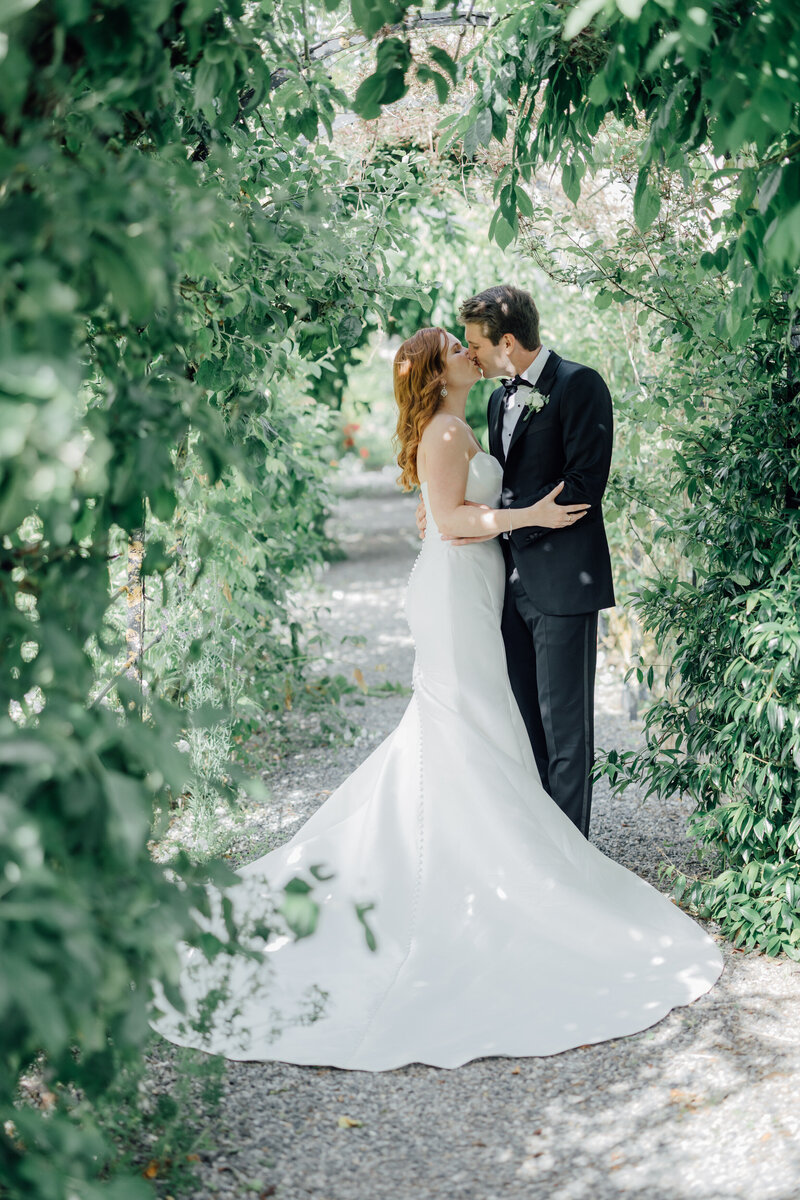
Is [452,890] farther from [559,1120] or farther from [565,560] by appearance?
[565,560]

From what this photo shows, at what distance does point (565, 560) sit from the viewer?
3.58 meters

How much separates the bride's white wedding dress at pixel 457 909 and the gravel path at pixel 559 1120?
0.28 ft

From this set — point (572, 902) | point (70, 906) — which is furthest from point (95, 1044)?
point (572, 902)

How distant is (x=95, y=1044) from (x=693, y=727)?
2448 mm

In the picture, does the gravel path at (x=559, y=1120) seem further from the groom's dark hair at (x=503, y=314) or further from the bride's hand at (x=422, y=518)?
the groom's dark hair at (x=503, y=314)

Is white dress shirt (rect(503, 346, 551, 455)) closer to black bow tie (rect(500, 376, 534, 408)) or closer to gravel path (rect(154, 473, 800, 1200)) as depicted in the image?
black bow tie (rect(500, 376, 534, 408))

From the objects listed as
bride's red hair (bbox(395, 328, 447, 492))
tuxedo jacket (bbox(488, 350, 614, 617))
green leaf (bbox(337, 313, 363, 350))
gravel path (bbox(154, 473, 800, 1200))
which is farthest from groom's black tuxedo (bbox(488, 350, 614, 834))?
gravel path (bbox(154, 473, 800, 1200))

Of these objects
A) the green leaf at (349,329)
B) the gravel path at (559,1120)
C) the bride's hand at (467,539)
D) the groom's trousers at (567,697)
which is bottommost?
the gravel path at (559,1120)

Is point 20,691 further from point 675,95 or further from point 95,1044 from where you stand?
point 675,95

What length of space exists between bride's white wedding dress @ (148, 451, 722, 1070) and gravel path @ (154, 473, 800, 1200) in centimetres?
8

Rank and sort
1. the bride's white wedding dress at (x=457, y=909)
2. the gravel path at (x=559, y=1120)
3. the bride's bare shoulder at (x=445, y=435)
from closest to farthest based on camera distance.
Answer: the gravel path at (x=559, y=1120) < the bride's white wedding dress at (x=457, y=909) < the bride's bare shoulder at (x=445, y=435)

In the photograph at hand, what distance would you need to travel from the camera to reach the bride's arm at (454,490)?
11.6 ft

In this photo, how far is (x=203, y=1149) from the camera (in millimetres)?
2271

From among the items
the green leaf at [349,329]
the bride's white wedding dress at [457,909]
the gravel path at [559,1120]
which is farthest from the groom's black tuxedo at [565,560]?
the gravel path at [559,1120]
